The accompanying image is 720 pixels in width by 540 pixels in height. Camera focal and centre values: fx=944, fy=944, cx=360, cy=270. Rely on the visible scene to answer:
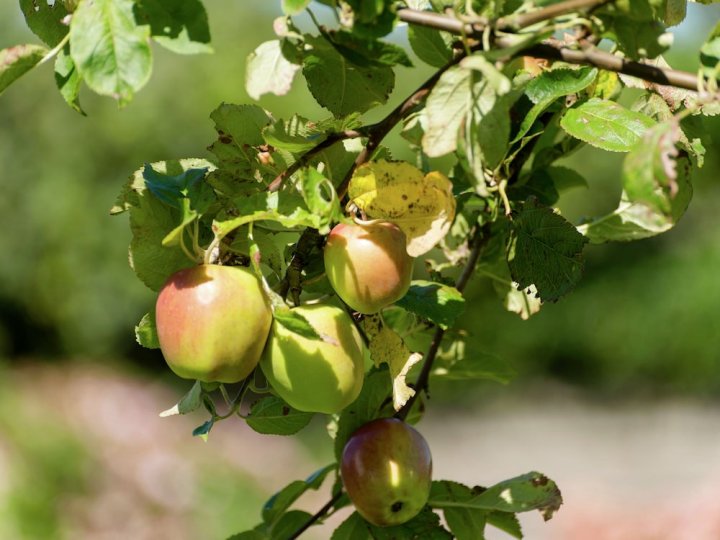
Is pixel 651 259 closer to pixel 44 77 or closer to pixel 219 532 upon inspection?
pixel 219 532

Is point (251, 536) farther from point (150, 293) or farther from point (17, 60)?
point (150, 293)

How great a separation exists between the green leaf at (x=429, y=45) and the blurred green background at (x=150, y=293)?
4.07 meters

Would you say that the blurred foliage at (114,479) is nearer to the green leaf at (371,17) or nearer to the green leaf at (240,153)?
the green leaf at (240,153)

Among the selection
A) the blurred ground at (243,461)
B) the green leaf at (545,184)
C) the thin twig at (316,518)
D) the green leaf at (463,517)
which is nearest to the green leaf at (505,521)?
the green leaf at (463,517)

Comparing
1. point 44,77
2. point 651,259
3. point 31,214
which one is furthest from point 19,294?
point 651,259

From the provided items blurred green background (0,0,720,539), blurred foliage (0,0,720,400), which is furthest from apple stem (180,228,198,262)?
blurred foliage (0,0,720,400)

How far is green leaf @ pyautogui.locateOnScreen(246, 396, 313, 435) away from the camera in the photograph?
667 millimetres

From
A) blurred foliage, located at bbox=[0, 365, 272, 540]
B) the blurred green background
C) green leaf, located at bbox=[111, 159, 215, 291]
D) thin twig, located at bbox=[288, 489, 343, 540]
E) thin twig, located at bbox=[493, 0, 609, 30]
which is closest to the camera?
thin twig, located at bbox=[493, 0, 609, 30]

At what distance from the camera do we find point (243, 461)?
13.0ft

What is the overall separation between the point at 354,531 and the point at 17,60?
42 centimetres

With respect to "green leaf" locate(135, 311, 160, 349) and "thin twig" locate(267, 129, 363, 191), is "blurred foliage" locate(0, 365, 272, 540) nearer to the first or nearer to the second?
"green leaf" locate(135, 311, 160, 349)

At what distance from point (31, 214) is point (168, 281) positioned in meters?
5.16

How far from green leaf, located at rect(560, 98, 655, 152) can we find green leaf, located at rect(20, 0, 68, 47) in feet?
1.06

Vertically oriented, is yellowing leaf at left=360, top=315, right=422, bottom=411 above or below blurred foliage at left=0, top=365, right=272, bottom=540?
above
